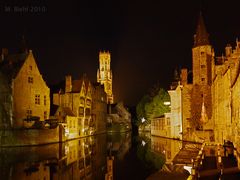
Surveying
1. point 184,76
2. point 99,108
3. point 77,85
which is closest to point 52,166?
point 184,76

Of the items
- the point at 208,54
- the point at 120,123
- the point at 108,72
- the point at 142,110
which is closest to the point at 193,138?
the point at 208,54

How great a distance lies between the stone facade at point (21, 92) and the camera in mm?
45969

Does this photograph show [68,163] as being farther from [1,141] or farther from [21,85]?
[21,85]

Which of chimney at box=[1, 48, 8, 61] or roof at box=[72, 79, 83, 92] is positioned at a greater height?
chimney at box=[1, 48, 8, 61]

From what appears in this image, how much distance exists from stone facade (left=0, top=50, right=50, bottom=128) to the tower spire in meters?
24.7

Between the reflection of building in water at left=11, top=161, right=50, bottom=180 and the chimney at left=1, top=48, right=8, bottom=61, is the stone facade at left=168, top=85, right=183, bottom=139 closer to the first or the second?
the chimney at left=1, top=48, right=8, bottom=61

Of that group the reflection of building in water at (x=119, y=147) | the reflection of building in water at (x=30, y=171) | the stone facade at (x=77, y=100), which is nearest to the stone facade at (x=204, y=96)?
the reflection of building in water at (x=119, y=147)

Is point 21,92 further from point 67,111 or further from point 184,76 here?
point 184,76

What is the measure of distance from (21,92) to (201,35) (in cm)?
2727

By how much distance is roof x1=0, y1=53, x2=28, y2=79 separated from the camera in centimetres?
4762

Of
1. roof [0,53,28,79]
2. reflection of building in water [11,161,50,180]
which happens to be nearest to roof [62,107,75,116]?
roof [0,53,28,79]

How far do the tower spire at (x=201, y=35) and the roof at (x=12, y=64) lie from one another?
25.6 m

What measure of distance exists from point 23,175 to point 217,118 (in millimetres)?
25983

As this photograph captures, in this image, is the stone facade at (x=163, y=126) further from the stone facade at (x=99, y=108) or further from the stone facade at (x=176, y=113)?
the stone facade at (x=99, y=108)
